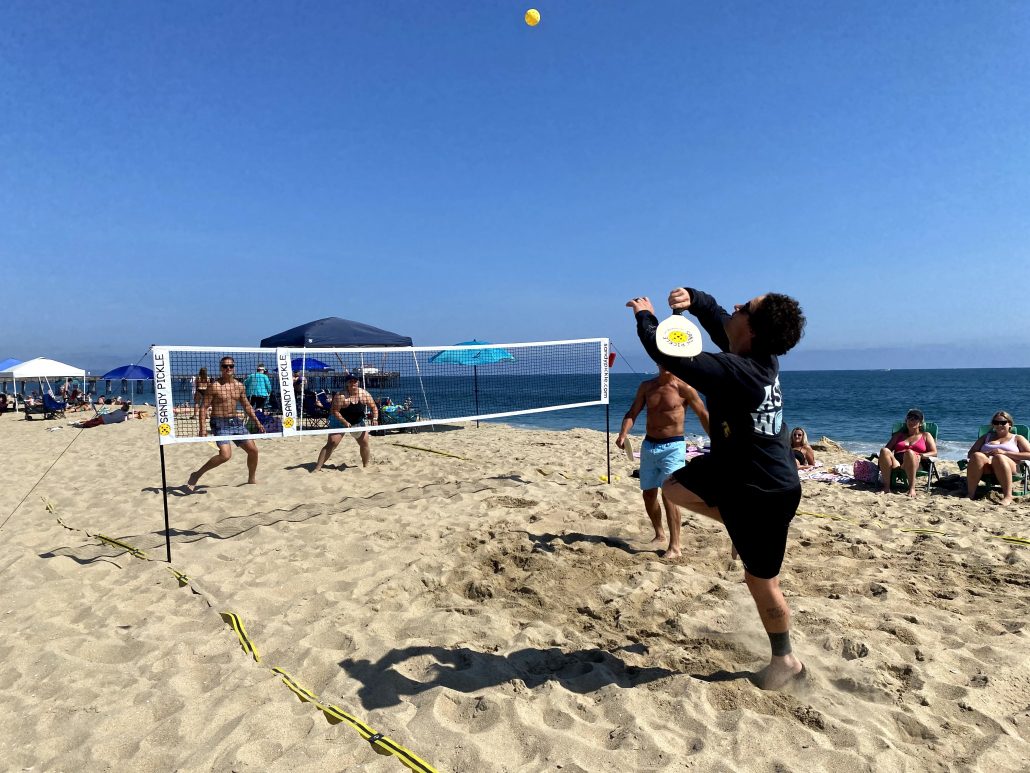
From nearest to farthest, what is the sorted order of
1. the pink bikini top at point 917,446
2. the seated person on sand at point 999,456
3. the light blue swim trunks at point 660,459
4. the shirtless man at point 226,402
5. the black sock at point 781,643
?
the black sock at point 781,643 → the light blue swim trunks at point 660,459 → the shirtless man at point 226,402 → the seated person on sand at point 999,456 → the pink bikini top at point 917,446

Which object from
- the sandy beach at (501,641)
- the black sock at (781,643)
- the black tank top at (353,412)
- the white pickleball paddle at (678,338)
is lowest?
the sandy beach at (501,641)

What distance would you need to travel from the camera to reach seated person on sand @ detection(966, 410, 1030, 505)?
7178 mm

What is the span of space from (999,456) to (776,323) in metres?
6.84

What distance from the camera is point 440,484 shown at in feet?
24.6

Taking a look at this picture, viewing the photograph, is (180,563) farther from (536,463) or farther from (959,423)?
(959,423)

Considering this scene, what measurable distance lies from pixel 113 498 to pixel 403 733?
6458 millimetres

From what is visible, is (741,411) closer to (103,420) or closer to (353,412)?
(353,412)

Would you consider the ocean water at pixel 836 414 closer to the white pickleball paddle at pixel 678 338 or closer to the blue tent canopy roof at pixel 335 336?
the blue tent canopy roof at pixel 335 336

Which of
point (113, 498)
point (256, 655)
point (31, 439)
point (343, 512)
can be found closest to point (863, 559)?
point (256, 655)

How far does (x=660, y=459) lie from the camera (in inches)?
188

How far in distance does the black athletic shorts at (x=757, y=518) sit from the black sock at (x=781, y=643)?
33cm

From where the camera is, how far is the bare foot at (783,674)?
270 centimetres

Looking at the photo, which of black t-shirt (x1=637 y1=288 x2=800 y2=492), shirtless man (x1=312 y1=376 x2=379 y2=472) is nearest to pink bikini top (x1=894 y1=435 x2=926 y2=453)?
black t-shirt (x1=637 y1=288 x2=800 y2=492)

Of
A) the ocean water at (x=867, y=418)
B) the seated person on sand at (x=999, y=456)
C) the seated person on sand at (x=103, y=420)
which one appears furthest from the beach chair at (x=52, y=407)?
the seated person on sand at (x=999, y=456)
